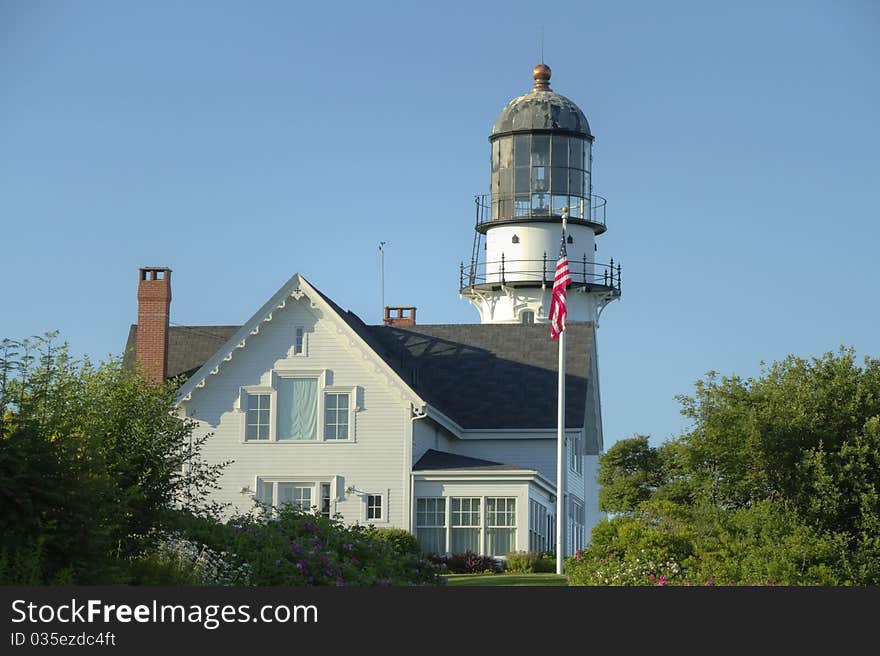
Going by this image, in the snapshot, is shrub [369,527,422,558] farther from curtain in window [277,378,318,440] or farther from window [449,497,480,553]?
curtain in window [277,378,318,440]

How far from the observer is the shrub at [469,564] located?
37.2 m

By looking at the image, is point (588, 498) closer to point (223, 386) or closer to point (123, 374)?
point (223, 386)

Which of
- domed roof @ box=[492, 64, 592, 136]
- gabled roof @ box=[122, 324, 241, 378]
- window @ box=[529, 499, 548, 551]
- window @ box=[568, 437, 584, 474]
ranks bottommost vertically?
window @ box=[529, 499, 548, 551]

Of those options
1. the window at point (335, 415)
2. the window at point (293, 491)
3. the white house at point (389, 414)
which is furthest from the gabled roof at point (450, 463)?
the window at point (293, 491)

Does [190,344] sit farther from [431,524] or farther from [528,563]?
[528,563]

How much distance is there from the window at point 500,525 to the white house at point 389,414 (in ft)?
0.12

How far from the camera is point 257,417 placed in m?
41.1

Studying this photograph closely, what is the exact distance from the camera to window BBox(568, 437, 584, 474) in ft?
147

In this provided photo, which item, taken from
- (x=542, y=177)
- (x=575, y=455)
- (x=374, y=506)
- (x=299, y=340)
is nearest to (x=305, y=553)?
(x=374, y=506)

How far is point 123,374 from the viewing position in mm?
24375

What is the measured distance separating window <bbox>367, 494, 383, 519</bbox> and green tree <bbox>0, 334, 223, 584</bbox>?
53.4 feet

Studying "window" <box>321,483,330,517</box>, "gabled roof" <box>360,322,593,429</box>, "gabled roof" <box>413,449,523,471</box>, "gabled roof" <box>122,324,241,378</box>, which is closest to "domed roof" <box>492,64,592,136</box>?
"gabled roof" <box>360,322,593,429</box>

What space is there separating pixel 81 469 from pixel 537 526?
74.6 feet

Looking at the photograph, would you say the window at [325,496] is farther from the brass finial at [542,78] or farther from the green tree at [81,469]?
the brass finial at [542,78]
